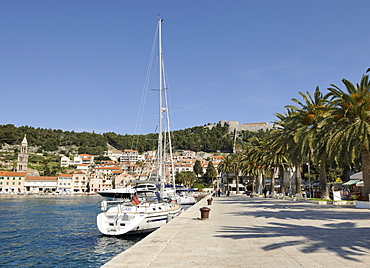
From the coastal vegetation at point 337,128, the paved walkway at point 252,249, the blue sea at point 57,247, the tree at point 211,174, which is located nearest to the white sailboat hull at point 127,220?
the blue sea at point 57,247

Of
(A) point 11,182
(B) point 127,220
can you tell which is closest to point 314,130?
(B) point 127,220

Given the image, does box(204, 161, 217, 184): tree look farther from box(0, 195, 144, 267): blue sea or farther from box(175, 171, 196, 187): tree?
box(0, 195, 144, 267): blue sea

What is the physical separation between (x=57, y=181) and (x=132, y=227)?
129 m

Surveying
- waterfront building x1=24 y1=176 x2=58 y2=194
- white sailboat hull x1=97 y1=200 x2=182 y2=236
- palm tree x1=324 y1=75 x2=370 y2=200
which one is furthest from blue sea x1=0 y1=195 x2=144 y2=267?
waterfront building x1=24 y1=176 x2=58 y2=194

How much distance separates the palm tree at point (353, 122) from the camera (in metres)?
21.3

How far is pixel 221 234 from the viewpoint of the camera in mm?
11781

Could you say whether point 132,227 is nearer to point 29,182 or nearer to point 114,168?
point 29,182

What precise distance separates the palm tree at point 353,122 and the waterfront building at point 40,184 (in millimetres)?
131454

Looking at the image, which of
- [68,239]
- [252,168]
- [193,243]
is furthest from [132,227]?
[252,168]

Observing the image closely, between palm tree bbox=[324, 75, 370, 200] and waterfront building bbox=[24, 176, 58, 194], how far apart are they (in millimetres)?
131454

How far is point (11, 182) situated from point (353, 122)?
138 m

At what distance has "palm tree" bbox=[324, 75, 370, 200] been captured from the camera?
21281 mm

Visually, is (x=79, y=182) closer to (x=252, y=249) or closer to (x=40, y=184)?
(x=40, y=184)

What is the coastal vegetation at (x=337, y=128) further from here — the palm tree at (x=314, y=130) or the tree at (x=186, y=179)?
the tree at (x=186, y=179)
